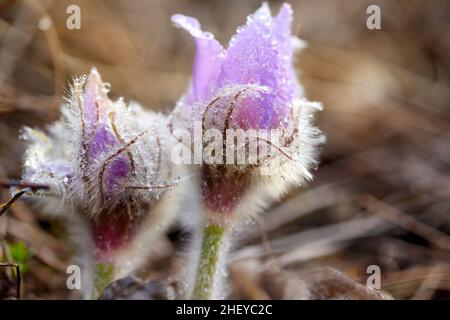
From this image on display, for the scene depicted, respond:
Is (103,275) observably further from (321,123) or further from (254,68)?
(321,123)

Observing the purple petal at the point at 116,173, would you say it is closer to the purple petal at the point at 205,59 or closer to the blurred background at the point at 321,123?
the purple petal at the point at 205,59

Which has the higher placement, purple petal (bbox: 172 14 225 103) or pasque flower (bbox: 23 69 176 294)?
purple petal (bbox: 172 14 225 103)

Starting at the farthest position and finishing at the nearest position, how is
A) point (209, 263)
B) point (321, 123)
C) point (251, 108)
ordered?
point (321, 123), point (209, 263), point (251, 108)

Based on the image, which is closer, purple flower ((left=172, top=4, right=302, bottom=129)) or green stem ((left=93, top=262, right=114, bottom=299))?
purple flower ((left=172, top=4, right=302, bottom=129))

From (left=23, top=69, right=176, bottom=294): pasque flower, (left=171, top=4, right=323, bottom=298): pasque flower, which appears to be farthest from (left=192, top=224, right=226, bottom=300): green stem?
(left=23, top=69, right=176, bottom=294): pasque flower

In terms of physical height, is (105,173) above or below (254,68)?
below

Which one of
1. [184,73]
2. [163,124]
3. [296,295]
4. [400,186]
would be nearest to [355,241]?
[400,186]

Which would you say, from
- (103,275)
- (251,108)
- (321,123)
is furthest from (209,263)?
(321,123)

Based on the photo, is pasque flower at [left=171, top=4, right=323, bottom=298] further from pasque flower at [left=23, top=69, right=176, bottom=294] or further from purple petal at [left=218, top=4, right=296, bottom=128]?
pasque flower at [left=23, top=69, right=176, bottom=294]
